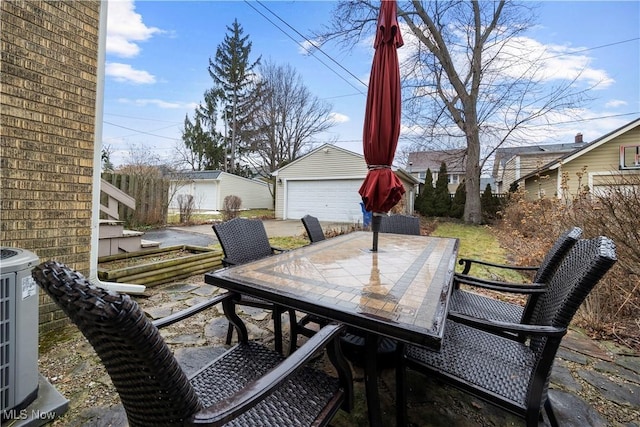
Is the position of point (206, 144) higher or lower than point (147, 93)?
lower

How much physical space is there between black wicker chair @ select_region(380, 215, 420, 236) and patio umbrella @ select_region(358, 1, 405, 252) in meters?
1.76

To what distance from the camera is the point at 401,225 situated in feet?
13.8

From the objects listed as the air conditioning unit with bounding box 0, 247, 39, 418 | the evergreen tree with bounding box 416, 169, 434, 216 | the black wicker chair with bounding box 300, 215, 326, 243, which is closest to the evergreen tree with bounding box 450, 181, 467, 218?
the evergreen tree with bounding box 416, 169, 434, 216

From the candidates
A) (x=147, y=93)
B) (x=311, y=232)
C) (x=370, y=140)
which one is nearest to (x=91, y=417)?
(x=311, y=232)

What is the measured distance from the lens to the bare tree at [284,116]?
2148cm

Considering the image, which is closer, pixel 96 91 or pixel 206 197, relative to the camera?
pixel 96 91

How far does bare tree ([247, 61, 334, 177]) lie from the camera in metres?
21.5

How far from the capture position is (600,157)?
1068 centimetres

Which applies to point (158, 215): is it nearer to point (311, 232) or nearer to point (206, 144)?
point (311, 232)

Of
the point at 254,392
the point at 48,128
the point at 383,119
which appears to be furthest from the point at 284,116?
the point at 254,392

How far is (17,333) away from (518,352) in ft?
9.11

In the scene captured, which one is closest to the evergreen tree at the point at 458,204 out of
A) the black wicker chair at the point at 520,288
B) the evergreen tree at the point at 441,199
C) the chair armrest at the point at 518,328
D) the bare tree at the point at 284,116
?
the evergreen tree at the point at 441,199

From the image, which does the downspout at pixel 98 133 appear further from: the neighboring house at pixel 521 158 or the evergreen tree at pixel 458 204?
the neighboring house at pixel 521 158

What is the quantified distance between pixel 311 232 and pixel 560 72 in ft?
47.5
